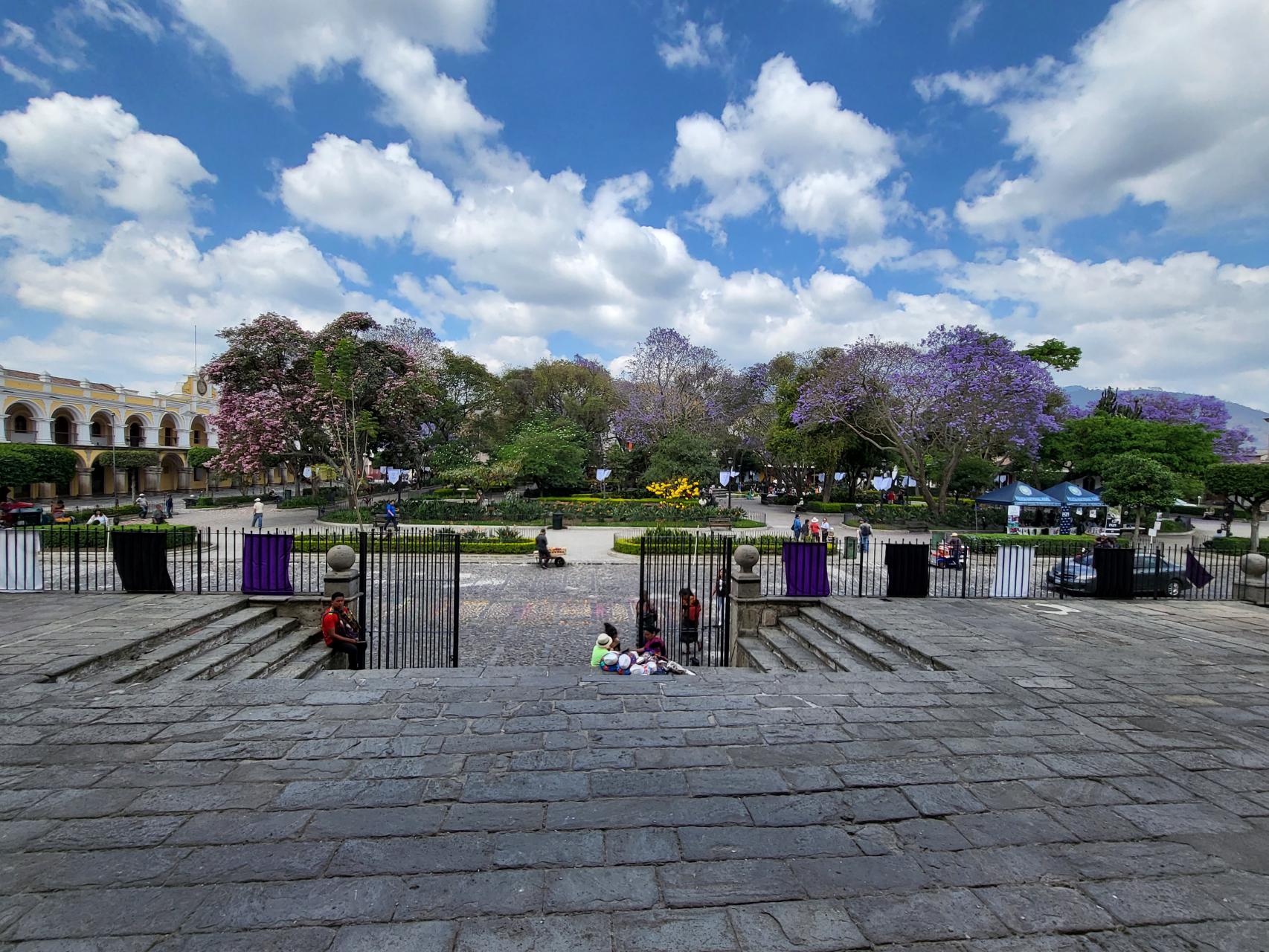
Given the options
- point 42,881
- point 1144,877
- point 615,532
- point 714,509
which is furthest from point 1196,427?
point 42,881

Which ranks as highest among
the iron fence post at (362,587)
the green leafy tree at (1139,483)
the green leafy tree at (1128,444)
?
the green leafy tree at (1128,444)

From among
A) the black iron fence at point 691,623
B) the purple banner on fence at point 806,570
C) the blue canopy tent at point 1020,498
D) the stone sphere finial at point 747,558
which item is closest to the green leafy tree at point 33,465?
the black iron fence at point 691,623

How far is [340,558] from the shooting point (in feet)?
23.2

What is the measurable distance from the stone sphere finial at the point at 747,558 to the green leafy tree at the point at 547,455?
69.4 ft

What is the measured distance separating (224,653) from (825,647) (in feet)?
22.1

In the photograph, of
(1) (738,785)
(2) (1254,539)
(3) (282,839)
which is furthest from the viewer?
(2) (1254,539)

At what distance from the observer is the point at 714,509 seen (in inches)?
1010

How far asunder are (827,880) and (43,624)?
8.62 metres

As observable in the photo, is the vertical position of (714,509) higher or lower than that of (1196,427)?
lower

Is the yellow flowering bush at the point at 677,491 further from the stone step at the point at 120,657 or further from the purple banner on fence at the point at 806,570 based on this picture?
the stone step at the point at 120,657

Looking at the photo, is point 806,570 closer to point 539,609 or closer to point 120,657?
point 539,609

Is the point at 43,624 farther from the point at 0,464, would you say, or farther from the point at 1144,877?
the point at 0,464

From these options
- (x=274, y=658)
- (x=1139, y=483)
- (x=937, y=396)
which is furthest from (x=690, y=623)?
(x=937, y=396)

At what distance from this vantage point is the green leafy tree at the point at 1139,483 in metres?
17.9
